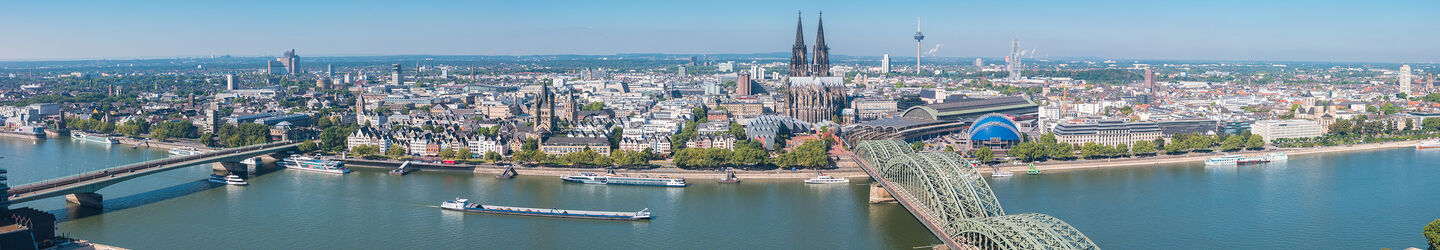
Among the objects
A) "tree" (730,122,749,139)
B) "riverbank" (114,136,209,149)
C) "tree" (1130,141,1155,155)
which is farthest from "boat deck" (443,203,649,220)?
"riverbank" (114,136,209,149)

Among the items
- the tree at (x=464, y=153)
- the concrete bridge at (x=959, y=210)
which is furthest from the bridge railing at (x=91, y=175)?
the concrete bridge at (x=959, y=210)

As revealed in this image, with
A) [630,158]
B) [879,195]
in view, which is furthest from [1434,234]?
[630,158]

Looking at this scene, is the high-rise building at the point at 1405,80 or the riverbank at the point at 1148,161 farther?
the high-rise building at the point at 1405,80

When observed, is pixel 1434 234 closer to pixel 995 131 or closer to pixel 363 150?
pixel 995 131

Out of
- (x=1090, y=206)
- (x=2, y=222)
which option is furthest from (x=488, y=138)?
(x=1090, y=206)

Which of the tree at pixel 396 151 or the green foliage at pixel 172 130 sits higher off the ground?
the green foliage at pixel 172 130

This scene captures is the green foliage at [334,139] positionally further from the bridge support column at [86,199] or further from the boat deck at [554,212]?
the boat deck at [554,212]

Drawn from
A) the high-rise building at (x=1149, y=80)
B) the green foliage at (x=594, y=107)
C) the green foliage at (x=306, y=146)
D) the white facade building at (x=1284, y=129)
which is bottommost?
the green foliage at (x=306, y=146)
